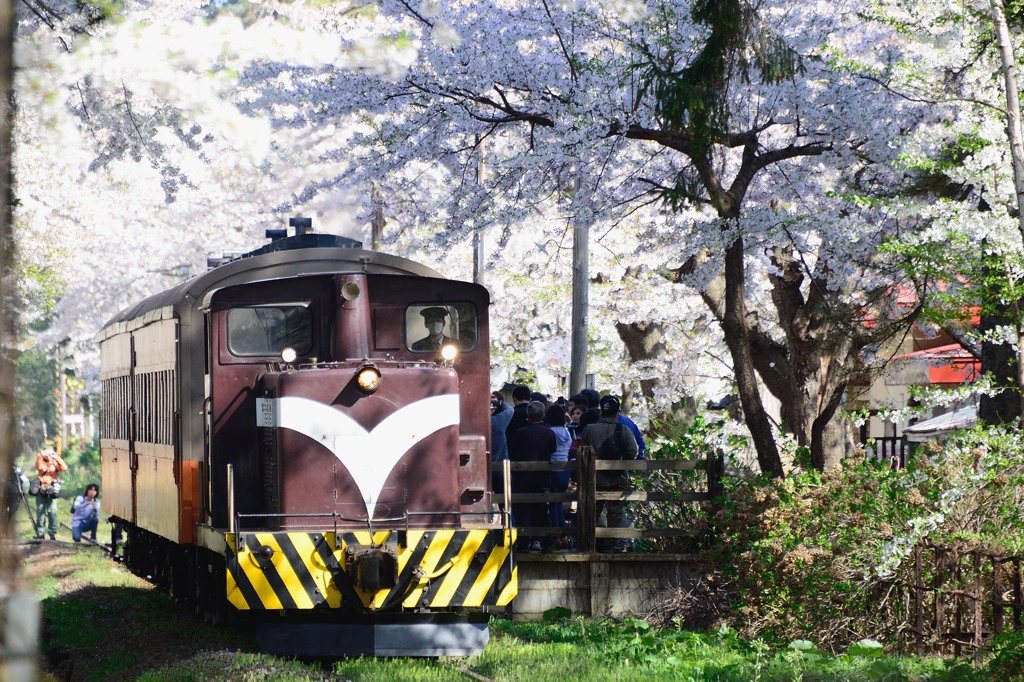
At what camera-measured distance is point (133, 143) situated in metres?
14.5

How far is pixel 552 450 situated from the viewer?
13.2 m

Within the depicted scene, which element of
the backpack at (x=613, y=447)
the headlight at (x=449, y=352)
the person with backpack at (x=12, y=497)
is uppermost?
the headlight at (x=449, y=352)

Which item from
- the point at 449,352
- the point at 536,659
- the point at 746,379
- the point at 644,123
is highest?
the point at 644,123

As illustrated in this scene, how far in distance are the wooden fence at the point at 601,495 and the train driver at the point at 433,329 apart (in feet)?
6.87

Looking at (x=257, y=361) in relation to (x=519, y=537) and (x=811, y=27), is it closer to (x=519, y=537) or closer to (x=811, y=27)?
(x=519, y=537)

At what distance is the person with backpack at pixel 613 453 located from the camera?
42.1 feet

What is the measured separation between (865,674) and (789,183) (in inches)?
279

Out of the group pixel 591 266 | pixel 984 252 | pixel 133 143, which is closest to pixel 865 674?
pixel 984 252

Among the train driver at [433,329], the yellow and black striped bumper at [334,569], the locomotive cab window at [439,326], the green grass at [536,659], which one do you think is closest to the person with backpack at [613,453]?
the green grass at [536,659]

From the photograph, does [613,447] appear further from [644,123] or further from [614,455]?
[644,123]

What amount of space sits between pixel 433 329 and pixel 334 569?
87.0 inches

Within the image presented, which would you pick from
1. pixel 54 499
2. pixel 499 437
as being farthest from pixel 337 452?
pixel 54 499

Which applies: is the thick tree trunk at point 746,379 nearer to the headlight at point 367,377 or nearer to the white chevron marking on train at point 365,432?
the white chevron marking on train at point 365,432

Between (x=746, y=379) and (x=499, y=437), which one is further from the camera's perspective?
(x=499, y=437)
